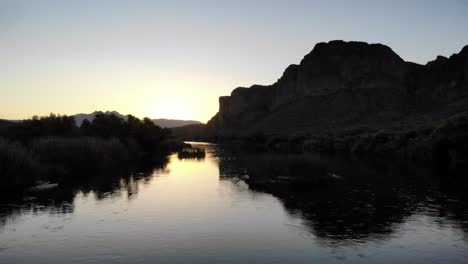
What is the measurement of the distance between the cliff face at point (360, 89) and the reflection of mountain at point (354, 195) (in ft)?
208

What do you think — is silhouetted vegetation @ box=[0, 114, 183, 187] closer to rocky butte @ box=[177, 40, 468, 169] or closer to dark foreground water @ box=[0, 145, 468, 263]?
dark foreground water @ box=[0, 145, 468, 263]

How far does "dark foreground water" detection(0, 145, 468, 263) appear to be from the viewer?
512 inches

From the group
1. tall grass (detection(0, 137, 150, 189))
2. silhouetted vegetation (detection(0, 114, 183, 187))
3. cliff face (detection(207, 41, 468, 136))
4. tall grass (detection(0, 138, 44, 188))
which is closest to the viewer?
tall grass (detection(0, 138, 44, 188))

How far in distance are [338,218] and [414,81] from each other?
413 feet

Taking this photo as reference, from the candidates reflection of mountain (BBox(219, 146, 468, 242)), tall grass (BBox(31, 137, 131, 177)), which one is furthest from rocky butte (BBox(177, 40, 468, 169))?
tall grass (BBox(31, 137, 131, 177))

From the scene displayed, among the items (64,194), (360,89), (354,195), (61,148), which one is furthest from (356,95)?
(64,194)

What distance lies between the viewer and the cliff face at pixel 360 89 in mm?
110062

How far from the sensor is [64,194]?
77.6 feet

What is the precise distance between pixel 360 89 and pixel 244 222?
123m

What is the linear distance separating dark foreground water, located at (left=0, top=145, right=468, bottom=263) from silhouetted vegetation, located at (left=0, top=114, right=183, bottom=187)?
9.17ft

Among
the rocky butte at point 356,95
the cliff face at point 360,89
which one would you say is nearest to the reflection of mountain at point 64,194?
the rocky butte at point 356,95

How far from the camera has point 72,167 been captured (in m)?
33.9

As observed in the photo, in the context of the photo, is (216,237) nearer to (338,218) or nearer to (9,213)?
(338,218)

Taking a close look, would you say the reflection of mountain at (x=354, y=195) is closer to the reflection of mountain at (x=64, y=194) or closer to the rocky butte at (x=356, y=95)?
the reflection of mountain at (x=64, y=194)
